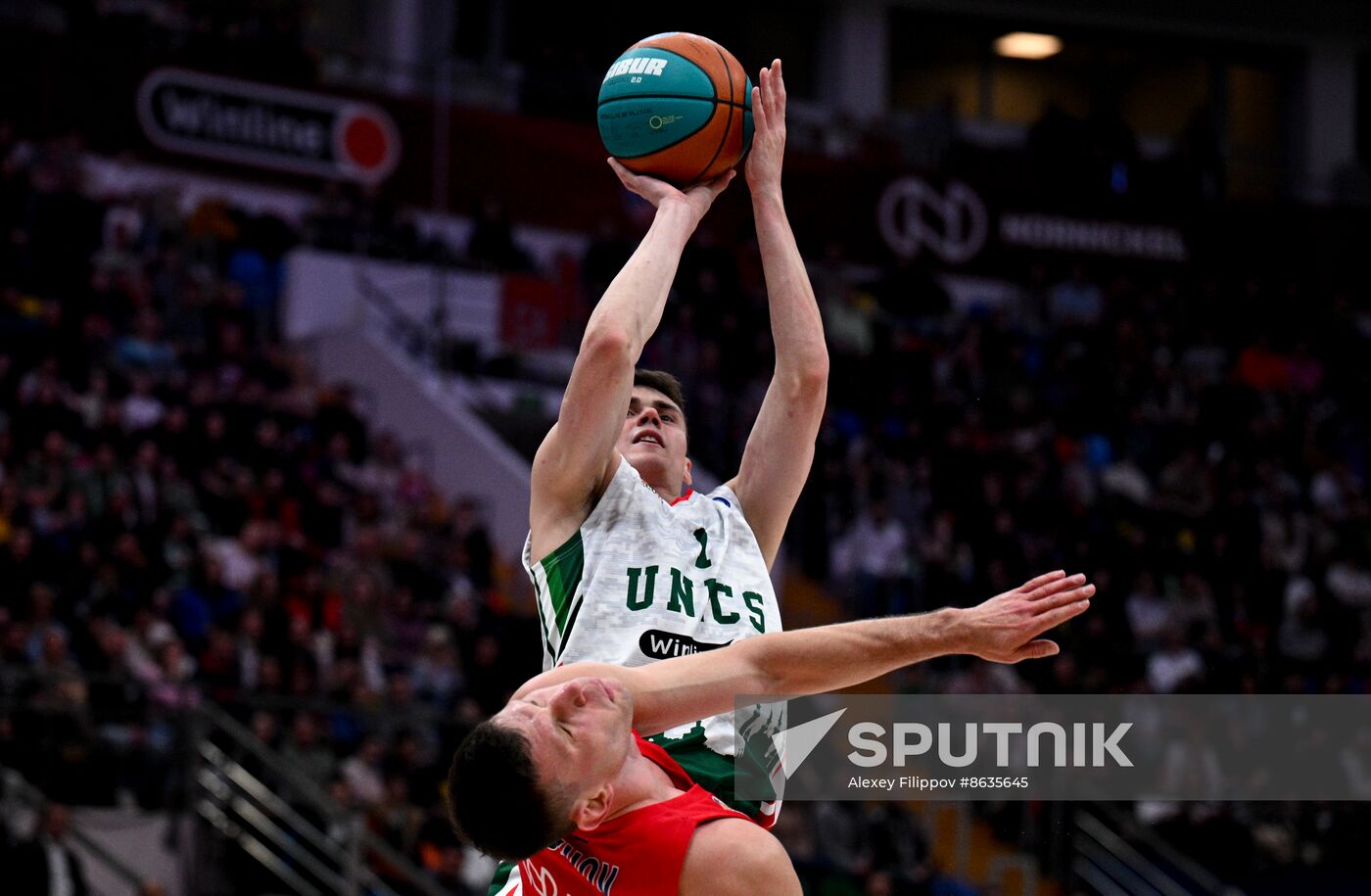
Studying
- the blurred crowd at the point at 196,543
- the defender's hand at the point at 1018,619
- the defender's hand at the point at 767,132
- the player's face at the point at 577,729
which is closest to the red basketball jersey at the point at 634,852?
the player's face at the point at 577,729

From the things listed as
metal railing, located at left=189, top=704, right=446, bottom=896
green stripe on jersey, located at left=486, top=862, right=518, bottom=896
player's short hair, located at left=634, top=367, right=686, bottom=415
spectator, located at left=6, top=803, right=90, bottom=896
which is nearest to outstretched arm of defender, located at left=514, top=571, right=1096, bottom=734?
green stripe on jersey, located at left=486, top=862, right=518, bottom=896

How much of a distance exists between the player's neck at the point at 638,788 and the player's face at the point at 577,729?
95mm

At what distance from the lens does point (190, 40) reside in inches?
812

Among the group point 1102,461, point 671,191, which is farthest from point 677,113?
point 1102,461

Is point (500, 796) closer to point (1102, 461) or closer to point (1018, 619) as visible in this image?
point (1018, 619)

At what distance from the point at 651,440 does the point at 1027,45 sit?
24.3 metres

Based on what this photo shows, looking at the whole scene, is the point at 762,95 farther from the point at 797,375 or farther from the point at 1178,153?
the point at 1178,153

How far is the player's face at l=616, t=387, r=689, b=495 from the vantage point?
227 inches

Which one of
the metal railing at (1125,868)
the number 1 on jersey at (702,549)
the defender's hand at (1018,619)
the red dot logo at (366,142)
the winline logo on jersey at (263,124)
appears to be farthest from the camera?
the red dot logo at (366,142)

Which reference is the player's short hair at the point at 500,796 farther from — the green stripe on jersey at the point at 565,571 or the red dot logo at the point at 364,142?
the red dot logo at the point at 364,142

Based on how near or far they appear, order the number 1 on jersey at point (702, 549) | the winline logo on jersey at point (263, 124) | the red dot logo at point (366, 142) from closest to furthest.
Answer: the number 1 on jersey at point (702, 549)
the winline logo on jersey at point (263, 124)
the red dot logo at point (366, 142)

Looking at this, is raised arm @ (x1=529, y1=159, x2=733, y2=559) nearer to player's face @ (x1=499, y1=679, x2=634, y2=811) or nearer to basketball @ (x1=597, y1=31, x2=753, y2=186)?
basketball @ (x1=597, y1=31, x2=753, y2=186)

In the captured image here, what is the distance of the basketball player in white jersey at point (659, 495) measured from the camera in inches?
209

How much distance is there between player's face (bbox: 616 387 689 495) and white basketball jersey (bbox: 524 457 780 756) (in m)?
0.21
